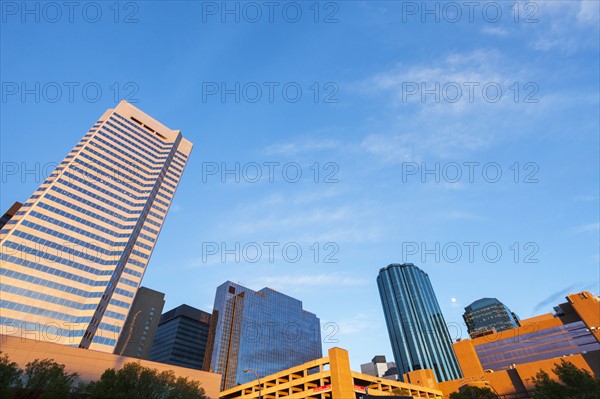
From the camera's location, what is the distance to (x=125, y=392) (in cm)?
3212

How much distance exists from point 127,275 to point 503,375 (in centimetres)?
9321

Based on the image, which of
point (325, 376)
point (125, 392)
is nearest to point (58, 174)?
point (125, 392)

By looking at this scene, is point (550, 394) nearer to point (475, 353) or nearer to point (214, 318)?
point (475, 353)

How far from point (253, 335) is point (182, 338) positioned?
37.6m

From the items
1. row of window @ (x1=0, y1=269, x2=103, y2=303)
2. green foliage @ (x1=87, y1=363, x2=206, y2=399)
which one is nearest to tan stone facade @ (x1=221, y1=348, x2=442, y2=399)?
green foliage @ (x1=87, y1=363, x2=206, y2=399)

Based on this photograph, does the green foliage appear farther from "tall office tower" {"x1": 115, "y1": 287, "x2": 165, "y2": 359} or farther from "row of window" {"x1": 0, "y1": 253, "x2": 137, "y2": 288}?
"tall office tower" {"x1": 115, "y1": 287, "x2": 165, "y2": 359}

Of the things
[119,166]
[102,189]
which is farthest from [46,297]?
[119,166]

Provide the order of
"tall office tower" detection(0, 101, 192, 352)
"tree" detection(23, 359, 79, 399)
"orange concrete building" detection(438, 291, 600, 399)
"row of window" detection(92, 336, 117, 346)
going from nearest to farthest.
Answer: "tree" detection(23, 359, 79, 399) → "tall office tower" detection(0, 101, 192, 352) → "row of window" detection(92, 336, 117, 346) → "orange concrete building" detection(438, 291, 600, 399)

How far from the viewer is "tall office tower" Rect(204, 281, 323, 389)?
150m

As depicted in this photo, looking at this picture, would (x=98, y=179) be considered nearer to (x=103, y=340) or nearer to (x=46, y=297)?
(x=46, y=297)

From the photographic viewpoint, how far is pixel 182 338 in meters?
164

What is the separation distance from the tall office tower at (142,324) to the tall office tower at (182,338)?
47403 mm

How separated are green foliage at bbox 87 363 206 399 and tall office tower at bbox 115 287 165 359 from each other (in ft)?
241

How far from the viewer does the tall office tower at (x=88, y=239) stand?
6656 cm
